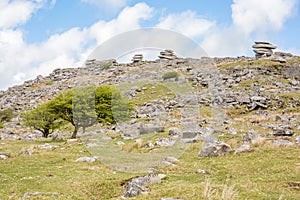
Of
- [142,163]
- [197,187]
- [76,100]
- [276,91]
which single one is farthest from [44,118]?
[276,91]

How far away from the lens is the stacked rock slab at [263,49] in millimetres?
118531

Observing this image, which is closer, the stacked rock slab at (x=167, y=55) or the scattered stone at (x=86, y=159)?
the scattered stone at (x=86, y=159)

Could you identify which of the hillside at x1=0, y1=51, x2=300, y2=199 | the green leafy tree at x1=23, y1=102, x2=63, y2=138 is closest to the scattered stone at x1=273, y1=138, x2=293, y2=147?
the hillside at x1=0, y1=51, x2=300, y2=199

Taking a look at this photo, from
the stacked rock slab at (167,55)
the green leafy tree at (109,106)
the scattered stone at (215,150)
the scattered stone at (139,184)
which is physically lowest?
the scattered stone at (139,184)

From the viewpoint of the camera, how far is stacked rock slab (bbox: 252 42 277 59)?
11853 centimetres

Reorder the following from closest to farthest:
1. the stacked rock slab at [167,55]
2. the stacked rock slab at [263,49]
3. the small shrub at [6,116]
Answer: the small shrub at [6,116] < the stacked rock slab at [263,49] < the stacked rock slab at [167,55]

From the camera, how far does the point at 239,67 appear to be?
349 ft

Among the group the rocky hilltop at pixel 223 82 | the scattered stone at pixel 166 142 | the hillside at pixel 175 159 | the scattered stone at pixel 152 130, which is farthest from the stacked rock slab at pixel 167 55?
the scattered stone at pixel 166 142

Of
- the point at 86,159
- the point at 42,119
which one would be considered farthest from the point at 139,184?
the point at 42,119

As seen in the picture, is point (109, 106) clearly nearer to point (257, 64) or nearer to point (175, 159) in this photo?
point (175, 159)

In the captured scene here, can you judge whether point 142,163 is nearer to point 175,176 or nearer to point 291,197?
point 175,176

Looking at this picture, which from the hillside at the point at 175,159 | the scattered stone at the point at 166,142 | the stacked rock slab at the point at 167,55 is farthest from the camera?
the stacked rock slab at the point at 167,55

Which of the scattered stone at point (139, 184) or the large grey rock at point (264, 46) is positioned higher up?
the large grey rock at point (264, 46)

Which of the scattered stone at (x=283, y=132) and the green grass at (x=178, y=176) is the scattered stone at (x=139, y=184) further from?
the scattered stone at (x=283, y=132)
